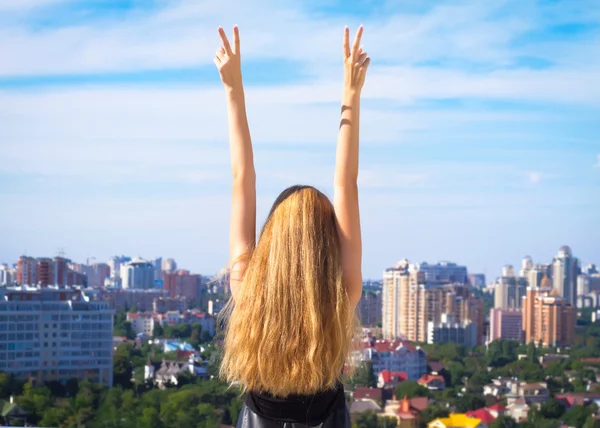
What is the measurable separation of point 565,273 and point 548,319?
4548mm

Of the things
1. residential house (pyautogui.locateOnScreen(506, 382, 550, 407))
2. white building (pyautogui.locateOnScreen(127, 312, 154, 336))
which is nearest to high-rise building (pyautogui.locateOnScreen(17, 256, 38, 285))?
white building (pyautogui.locateOnScreen(127, 312, 154, 336))

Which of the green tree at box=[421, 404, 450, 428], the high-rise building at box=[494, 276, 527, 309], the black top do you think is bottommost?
the green tree at box=[421, 404, 450, 428]

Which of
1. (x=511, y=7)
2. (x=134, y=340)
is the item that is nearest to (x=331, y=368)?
(x=134, y=340)

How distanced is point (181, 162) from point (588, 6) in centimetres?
1046

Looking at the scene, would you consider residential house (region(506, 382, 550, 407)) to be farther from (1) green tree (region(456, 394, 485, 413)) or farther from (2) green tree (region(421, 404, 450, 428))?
(2) green tree (region(421, 404, 450, 428))

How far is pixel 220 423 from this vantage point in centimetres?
831

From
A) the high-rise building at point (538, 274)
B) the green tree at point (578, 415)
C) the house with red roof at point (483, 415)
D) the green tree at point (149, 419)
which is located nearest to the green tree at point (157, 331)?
the green tree at point (149, 419)

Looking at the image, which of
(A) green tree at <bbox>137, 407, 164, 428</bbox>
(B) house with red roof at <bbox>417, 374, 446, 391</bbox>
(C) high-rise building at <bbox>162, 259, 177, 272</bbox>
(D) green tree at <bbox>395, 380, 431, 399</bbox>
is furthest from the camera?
(C) high-rise building at <bbox>162, 259, 177, 272</bbox>

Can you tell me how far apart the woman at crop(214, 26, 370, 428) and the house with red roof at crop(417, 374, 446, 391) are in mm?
12889

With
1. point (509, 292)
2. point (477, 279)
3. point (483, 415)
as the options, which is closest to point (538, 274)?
point (509, 292)

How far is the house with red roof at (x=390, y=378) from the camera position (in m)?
13.2

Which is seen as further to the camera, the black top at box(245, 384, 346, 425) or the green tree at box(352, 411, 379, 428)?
the green tree at box(352, 411, 379, 428)

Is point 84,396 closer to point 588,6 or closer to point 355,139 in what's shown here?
point 355,139

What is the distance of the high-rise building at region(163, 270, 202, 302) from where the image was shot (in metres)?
21.9
